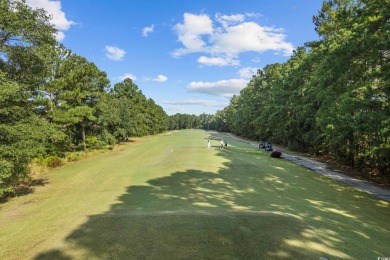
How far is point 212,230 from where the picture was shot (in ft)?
27.1

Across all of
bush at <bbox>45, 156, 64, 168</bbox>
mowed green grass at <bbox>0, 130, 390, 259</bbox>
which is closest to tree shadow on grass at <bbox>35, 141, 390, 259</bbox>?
mowed green grass at <bbox>0, 130, 390, 259</bbox>

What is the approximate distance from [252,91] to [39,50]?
6390cm

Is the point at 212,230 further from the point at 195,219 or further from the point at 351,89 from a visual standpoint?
the point at 351,89

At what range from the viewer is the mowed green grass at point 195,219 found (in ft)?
23.7

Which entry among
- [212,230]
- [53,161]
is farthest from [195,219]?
[53,161]

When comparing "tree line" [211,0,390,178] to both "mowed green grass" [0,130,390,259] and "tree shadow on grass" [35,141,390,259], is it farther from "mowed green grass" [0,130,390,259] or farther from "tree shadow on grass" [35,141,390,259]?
"tree shadow on grass" [35,141,390,259]

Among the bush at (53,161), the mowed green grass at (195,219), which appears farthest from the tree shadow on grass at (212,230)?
the bush at (53,161)

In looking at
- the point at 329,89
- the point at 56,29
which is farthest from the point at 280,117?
the point at 56,29

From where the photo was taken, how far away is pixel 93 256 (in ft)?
22.9

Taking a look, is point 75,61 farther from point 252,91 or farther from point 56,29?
point 252,91

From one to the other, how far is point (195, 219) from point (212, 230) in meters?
1.13

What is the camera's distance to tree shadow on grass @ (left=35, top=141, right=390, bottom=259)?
22.9 feet

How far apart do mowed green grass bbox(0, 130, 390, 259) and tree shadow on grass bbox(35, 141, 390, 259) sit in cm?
3

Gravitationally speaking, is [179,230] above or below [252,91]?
below
